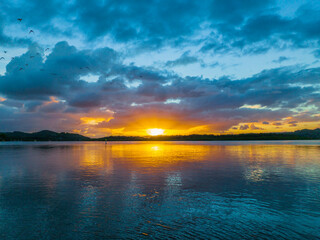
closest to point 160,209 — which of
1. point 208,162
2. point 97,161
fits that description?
point 208,162

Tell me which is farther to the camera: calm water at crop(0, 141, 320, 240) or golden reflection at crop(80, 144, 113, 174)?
golden reflection at crop(80, 144, 113, 174)

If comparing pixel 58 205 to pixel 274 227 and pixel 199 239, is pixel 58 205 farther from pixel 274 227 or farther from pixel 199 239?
pixel 274 227

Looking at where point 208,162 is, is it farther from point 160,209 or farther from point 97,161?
point 160,209

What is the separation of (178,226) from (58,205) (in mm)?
10696

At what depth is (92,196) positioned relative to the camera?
70.7 ft

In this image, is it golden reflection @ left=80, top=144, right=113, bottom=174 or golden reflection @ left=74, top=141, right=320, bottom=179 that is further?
golden reflection @ left=80, top=144, right=113, bottom=174

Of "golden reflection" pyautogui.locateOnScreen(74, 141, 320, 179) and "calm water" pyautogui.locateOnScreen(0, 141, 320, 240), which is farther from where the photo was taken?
"golden reflection" pyautogui.locateOnScreen(74, 141, 320, 179)

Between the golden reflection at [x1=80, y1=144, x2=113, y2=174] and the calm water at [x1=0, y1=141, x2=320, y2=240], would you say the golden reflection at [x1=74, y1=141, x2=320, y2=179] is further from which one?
the calm water at [x1=0, y1=141, x2=320, y2=240]

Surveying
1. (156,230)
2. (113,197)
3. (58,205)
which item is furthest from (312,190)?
(58,205)

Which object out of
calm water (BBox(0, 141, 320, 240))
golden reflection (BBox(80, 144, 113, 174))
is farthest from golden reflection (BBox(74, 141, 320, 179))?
calm water (BBox(0, 141, 320, 240))

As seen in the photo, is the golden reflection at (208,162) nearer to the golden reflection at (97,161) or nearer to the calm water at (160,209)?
the golden reflection at (97,161)

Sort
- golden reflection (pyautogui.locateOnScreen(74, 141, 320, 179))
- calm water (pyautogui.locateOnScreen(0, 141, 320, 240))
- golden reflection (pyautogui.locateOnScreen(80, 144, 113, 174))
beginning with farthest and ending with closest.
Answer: golden reflection (pyautogui.locateOnScreen(80, 144, 113, 174)) → golden reflection (pyautogui.locateOnScreen(74, 141, 320, 179)) → calm water (pyautogui.locateOnScreen(0, 141, 320, 240))

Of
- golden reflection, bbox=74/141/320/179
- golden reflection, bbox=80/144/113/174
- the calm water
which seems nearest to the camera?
the calm water

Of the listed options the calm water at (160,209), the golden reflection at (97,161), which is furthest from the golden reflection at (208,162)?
the calm water at (160,209)
